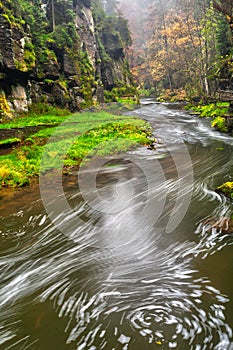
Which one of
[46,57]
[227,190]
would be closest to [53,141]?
[227,190]

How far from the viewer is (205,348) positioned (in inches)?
120

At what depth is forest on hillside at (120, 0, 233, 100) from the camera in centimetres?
2422

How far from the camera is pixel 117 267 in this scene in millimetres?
4668

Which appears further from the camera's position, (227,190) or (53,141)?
(53,141)

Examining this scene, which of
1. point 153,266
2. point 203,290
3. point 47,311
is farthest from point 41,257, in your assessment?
point 203,290

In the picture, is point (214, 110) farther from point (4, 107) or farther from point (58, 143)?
point (4, 107)

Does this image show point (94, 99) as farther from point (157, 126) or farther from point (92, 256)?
point (92, 256)

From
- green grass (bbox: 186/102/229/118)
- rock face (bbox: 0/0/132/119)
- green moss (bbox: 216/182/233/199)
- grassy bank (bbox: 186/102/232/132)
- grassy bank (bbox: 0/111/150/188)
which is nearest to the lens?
green moss (bbox: 216/182/233/199)

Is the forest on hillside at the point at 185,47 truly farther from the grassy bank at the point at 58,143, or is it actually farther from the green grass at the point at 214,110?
the grassy bank at the point at 58,143

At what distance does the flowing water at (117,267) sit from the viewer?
10.9ft

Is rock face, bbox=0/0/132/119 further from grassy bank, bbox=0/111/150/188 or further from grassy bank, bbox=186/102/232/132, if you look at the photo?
grassy bank, bbox=186/102/232/132

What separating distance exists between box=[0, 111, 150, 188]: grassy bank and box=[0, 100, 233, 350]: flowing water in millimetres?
1619

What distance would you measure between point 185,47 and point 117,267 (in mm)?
36334

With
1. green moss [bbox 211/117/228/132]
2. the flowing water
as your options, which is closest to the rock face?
the flowing water
